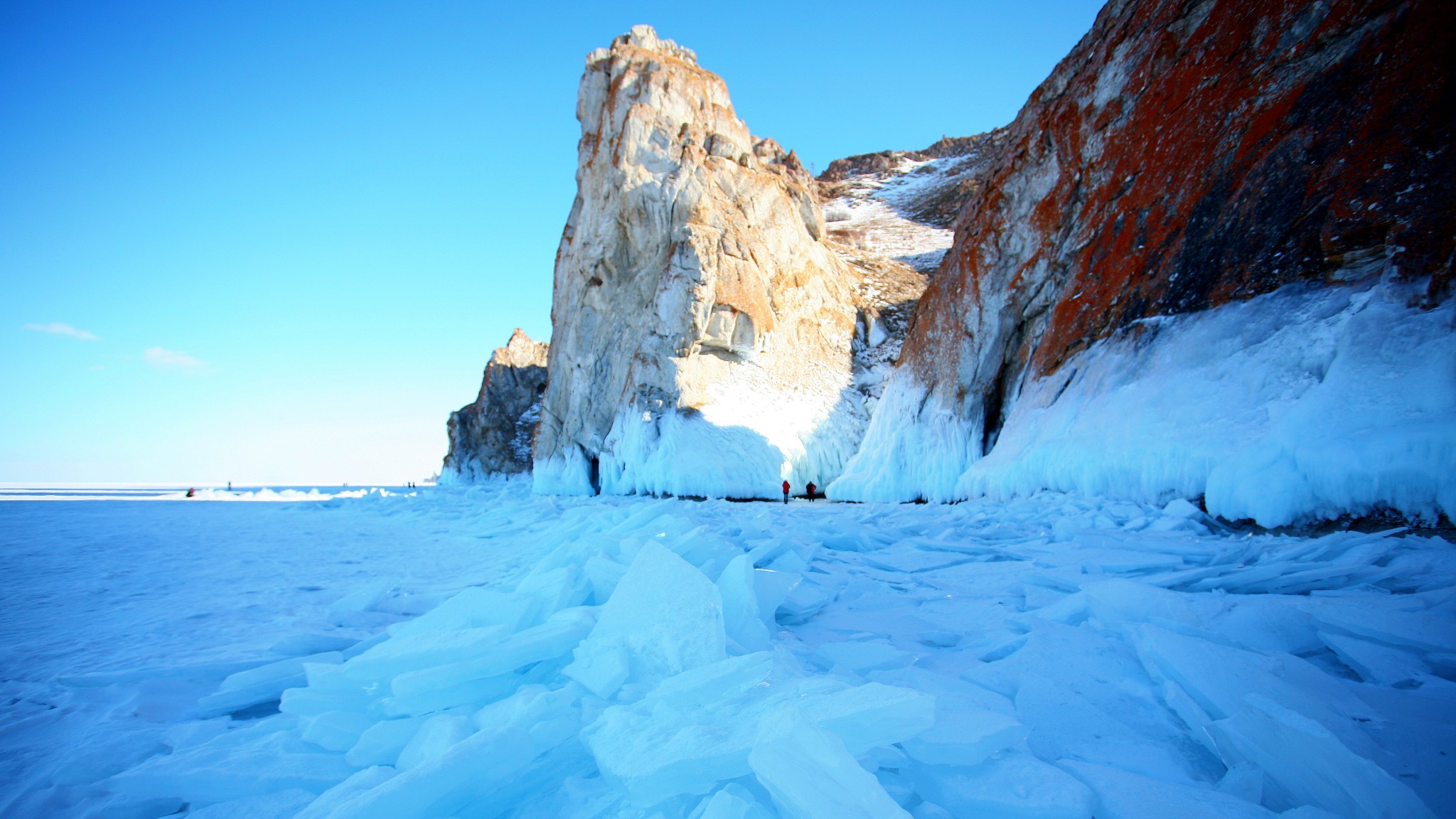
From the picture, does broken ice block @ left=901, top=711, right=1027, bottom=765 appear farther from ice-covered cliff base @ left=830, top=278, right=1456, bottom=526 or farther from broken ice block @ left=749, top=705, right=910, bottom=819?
ice-covered cliff base @ left=830, top=278, right=1456, bottom=526

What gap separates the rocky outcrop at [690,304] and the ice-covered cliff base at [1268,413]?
11.0 metres

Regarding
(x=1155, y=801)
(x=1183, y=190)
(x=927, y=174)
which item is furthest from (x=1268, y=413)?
(x=927, y=174)

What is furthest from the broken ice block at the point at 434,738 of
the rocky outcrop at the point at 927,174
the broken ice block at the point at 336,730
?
the rocky outcrop at the point at 927,174

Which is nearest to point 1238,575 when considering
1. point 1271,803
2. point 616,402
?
point 1271,803

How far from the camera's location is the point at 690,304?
64.1 feet

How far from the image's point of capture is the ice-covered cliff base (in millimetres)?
3760

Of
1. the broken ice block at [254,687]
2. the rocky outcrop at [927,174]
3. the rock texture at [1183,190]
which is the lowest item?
the broken ice block at [254,687]

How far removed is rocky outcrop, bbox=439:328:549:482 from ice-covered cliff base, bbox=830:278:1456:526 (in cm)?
3872

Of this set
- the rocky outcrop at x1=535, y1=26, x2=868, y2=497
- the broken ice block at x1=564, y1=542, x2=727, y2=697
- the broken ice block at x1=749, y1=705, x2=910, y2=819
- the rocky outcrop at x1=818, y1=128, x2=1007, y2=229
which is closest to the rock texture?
the broken ice block at x1=564, y1=542, x2=727, y2=697

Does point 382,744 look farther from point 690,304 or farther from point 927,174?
point 927,174

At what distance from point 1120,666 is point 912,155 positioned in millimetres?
60243

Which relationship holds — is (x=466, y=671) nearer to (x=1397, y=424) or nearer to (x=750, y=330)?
(x=1397, y=424)

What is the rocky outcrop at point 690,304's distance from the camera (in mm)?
19125

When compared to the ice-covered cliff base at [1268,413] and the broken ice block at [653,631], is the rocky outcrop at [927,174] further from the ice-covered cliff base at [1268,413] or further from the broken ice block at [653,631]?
the broken ice block at [653,631]
